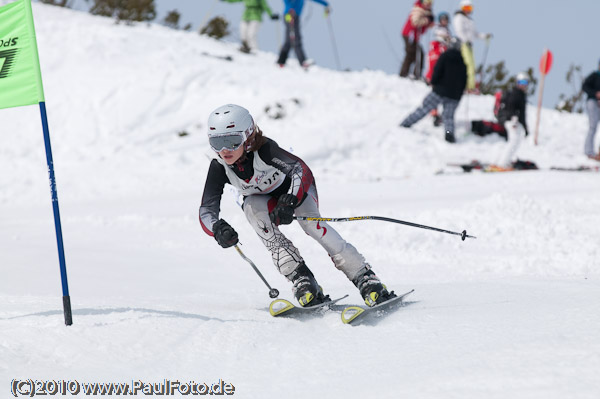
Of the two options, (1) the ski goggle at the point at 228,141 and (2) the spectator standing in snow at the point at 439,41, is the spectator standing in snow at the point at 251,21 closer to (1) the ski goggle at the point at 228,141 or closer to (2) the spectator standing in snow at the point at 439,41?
(2) the spectator standing in snow at the point at 439,41

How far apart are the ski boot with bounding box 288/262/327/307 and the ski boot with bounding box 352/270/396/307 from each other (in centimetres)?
29

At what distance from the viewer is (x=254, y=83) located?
50.1ft

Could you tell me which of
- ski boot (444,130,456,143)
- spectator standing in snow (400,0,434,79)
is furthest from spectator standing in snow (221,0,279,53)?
ski boot (444,130,456,143)

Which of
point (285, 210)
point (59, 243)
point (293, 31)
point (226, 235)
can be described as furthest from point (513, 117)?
point (59, 243)

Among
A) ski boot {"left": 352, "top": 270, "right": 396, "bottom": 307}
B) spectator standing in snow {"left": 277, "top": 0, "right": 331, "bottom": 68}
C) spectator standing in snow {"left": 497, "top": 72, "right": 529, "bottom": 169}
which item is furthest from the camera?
spectator standing in snow {"left": 277, "top": 0, "right": 331, "bottom": 68}

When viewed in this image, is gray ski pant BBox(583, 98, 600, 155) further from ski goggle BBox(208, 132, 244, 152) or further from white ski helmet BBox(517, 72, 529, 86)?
ski goggle BBox(208, 132, 244, 152)

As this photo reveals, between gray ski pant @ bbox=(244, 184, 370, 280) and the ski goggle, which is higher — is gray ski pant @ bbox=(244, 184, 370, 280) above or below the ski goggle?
below

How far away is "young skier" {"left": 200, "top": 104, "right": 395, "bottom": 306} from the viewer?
13.7 ft

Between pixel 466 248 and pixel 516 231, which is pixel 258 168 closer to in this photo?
pixel 466 248

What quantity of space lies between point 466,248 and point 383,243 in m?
0.92

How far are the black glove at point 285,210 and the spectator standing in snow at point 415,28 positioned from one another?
12453mm

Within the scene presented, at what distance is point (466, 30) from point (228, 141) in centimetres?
1190

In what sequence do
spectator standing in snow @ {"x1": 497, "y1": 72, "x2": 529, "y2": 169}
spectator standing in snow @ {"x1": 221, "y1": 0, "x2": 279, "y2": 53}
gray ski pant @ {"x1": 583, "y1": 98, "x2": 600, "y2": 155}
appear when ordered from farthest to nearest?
spectator standing in snow @ {"x1": 221, "y1": 0, "x2": 279, "y2": 53} → gray ski pant @ {"x1": 583, "y1": 98, "x2": 600, "y2": 155} → spectator standing in snow @ {"x1": 497, "y1": 72, "x2": 529, "y2": 169}

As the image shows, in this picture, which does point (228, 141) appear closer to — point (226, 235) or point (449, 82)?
point (226, 235)
